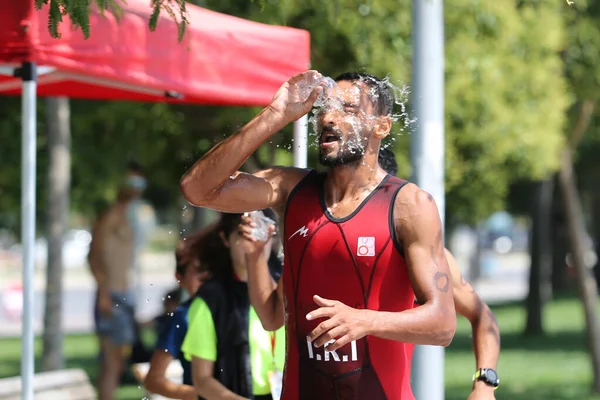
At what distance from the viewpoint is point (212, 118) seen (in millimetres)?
10703

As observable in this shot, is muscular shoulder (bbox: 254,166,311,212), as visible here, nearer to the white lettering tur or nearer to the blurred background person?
the white lettering tur

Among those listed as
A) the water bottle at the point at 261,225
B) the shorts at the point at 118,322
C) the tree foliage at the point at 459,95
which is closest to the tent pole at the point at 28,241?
the water bottle at the point at 261,225

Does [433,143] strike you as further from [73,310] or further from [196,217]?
[73,310]

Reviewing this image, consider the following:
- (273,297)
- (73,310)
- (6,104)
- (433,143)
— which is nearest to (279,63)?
(433,143)

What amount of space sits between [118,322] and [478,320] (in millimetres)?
6174

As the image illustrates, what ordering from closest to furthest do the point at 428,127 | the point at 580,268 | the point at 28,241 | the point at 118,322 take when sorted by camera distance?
the point at 28,241
the point at 428,127
the point at 118,322
the point at 580,268

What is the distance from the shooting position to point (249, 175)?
3312 millimetres

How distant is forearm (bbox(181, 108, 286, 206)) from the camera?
3.12 m

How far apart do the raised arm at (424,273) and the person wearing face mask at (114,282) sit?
6.63 m

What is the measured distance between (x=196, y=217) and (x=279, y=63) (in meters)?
7.28

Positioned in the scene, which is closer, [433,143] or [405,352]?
[405,352]

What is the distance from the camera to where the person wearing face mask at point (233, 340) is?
4406mm

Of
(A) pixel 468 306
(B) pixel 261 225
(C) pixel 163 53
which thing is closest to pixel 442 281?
(A) pixel 468 306

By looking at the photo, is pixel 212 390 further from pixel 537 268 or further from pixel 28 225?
pixel 537 268
